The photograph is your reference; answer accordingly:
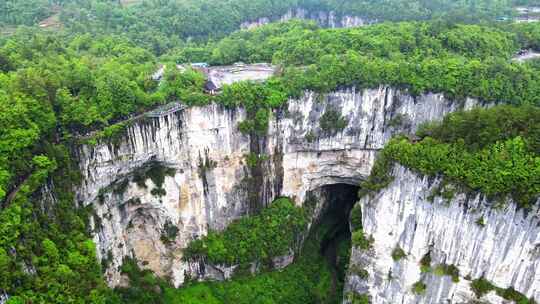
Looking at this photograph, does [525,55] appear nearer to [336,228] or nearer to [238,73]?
[336,228]

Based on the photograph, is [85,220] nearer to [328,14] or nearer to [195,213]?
A: [195,213]

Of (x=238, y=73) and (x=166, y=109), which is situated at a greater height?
(x=238, y=73)

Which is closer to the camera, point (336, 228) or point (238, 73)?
point (238, 73)

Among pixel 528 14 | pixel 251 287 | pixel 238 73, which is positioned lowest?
pixel 251 287

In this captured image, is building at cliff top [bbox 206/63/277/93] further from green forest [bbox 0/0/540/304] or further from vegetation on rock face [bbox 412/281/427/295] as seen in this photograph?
vegetation on rock face [bbox 412/281/427/295]

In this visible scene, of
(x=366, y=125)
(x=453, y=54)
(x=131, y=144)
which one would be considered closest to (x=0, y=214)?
(x=131, y=144)

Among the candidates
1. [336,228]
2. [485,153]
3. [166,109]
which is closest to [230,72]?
[166,109]

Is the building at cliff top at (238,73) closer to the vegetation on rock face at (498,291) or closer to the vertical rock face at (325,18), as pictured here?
the vegetation on rock face at (498,291)
